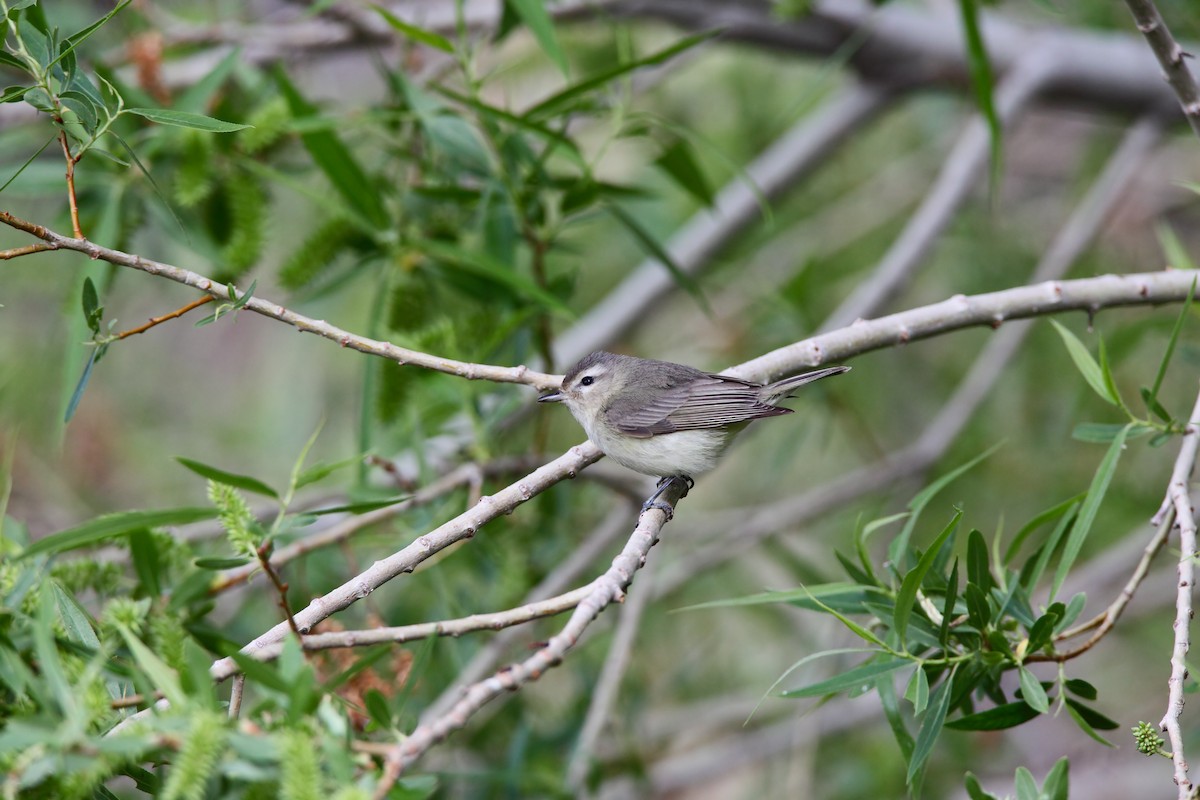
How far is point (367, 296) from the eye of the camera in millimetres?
5711

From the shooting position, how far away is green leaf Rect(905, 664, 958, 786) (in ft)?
6.35

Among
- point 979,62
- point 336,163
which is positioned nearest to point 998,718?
point 979,62

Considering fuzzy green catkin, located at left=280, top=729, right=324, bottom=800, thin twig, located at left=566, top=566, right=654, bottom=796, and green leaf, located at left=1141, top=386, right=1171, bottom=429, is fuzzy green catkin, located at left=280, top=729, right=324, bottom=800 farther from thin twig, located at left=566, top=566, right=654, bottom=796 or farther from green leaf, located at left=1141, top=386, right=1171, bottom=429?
thin twig, located at left=566, top=566, right=654, bottom=796

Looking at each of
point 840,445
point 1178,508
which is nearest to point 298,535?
point 1178,508

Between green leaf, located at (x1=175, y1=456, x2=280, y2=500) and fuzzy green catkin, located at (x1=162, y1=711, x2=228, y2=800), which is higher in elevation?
green leaf, located at (x1=175, y1=456, x2=280, y2=500)

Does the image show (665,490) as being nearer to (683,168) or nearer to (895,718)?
(895,718)

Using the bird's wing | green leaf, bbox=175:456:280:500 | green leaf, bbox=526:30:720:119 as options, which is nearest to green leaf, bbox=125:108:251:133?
green leaf, bbox=175:456:280:500

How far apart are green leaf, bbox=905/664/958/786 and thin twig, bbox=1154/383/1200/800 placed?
15.4 inches

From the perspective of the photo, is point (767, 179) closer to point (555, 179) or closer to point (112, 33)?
point (555, 179)

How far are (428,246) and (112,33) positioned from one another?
94.0 inches

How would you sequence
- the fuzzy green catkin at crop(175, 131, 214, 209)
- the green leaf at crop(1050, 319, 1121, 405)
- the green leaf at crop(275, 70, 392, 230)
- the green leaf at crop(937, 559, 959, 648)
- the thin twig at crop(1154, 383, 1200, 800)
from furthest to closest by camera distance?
the fuzzy green catkin at crop(175, 131, 214, 209), the green leaf at crop(275, 70, 392, 230), the green leaf at crop(1050, 319, 1121, 405), the green leaf at crop(937, 559, 959, 648), the thin twig at crop(1154, 383, 1200, 800)

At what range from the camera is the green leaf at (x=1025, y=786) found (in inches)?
71.4

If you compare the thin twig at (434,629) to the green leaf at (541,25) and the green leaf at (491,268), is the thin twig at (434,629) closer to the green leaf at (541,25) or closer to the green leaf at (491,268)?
the green leaf at (491,268)

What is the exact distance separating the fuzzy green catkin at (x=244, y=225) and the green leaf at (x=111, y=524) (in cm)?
154
